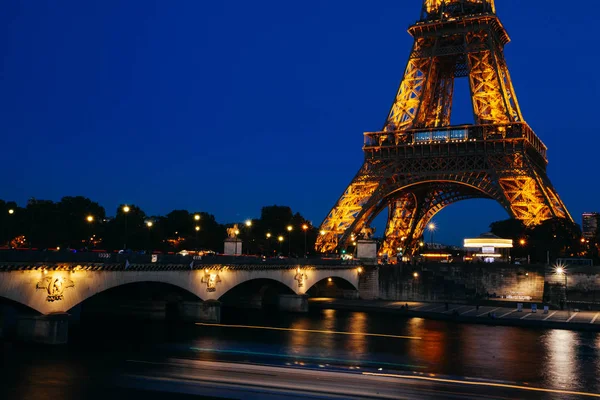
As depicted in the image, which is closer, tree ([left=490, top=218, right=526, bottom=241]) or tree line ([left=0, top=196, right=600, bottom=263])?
tree line ([left=0, top=196, right=600, bottom=263])

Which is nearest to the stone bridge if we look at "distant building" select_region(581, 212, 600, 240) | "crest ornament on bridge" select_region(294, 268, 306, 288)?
"crest ornament on bridge" select_region(294, 268, 306, 288)

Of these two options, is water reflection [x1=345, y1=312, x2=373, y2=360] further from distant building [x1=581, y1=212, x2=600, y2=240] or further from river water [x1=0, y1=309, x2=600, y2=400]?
distant building [x1=581, y1=212, x2=600, y2=240]

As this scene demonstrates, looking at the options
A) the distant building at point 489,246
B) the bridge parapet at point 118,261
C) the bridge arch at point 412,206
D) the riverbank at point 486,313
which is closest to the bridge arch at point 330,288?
the riverbank at point 486,313

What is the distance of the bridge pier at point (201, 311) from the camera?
2072 inches

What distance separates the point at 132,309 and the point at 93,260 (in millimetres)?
21416

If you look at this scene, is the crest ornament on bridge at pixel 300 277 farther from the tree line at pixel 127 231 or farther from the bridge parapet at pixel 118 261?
the tree line at pixel 127 231

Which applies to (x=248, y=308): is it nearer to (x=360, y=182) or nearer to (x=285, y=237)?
(x=360, y=182)

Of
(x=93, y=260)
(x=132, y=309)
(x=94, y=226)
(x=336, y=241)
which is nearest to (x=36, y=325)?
(x=93, y=260)

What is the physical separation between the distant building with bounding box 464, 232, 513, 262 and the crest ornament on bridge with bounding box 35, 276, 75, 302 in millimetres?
69409

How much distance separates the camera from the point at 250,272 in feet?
189

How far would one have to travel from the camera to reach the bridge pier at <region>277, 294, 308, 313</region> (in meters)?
66.7

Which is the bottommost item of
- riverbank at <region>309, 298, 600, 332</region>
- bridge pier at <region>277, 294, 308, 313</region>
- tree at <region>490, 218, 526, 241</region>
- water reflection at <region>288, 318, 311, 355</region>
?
water reflection at <region>288, 318, 311, 355</region>

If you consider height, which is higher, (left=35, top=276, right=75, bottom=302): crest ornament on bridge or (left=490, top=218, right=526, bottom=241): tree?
(left=490, top=218, right=526, bottom=241): tree

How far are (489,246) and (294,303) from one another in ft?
133
